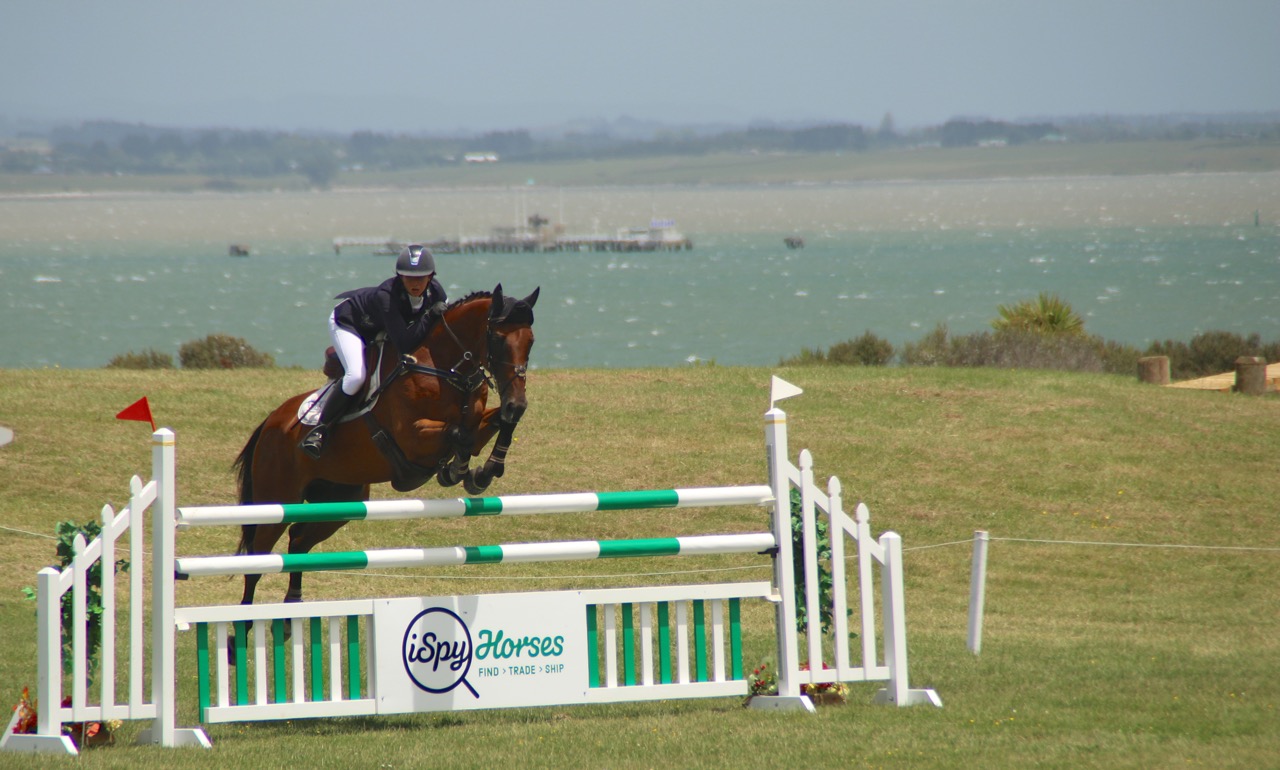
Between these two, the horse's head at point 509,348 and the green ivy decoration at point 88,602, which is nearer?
the green ivy decoration at point 88,602

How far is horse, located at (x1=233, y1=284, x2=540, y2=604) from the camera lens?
23.8 ft

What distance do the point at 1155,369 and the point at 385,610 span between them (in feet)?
50.8

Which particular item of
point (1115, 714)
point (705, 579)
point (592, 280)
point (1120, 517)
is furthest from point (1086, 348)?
point (592, 280)

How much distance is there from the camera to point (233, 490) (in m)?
13.6

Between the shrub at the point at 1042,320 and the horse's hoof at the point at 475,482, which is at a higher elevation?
the shrub at the point at 1042,320

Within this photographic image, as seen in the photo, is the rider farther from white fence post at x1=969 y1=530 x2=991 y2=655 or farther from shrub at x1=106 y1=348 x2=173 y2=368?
shrub at x1=106 y1=348 x2=173 y2=368

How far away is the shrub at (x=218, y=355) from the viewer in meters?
21.5

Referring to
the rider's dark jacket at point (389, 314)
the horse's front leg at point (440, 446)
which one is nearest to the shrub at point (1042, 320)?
the rider's dark jacket at point (389, 314)

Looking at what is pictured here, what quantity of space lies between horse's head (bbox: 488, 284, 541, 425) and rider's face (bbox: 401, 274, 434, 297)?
60cm

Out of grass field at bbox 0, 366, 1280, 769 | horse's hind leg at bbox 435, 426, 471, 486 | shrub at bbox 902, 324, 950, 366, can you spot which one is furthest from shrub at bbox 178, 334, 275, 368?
horse's hind leg at bbox 435, 426, 471, 486

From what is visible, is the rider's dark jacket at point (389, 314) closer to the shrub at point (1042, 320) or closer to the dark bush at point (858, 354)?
the dark bush at point (858, 354)

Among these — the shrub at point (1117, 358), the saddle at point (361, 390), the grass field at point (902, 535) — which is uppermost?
the saddle at point (361, 390)

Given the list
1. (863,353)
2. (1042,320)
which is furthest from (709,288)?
(863,353)

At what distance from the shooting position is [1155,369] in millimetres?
19531
